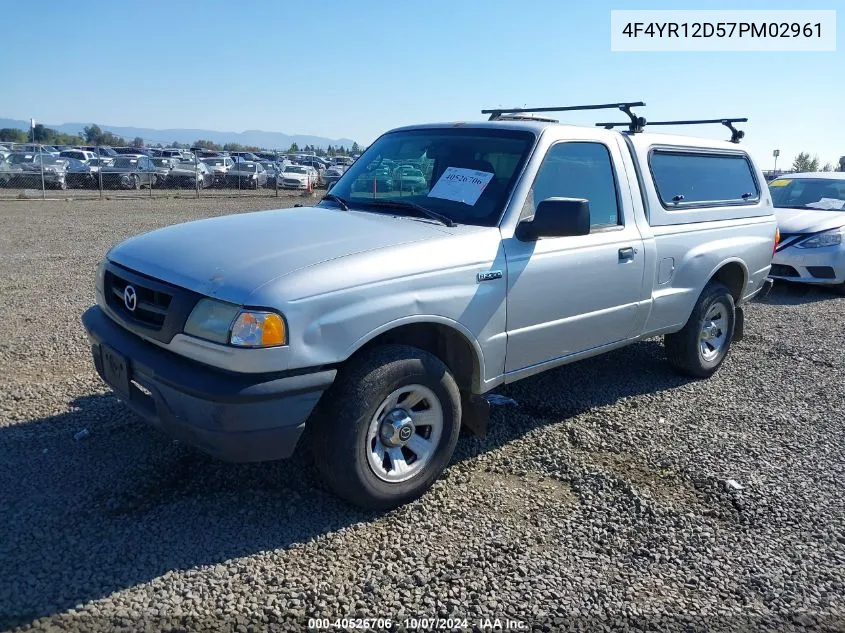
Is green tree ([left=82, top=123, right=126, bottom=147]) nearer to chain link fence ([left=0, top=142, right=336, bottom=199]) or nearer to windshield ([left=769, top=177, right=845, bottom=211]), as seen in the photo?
chain link fence ([left=0, top=142, right=336, bottom=199])

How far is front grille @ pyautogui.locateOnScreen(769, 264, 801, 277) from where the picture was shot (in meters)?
9.64

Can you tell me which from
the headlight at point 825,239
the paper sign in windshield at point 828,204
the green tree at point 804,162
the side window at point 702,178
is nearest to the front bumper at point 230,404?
the side window at point 702,178

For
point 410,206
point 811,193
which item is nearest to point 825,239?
point 811,193

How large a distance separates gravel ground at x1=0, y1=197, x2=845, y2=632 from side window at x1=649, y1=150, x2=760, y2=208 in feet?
5.11

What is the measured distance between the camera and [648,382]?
574 cm

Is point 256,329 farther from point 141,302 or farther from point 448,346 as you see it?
point 448,346

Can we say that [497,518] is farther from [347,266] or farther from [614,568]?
[347,266]

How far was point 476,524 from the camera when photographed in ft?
11.5

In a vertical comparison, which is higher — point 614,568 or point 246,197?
point 246,197

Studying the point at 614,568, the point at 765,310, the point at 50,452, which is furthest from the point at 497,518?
the point at 765,310

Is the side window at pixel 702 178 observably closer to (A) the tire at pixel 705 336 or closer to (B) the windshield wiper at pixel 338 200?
(A) the tire at pixel 705 336

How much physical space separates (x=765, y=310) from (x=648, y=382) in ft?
12.8

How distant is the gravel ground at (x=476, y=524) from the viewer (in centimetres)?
288

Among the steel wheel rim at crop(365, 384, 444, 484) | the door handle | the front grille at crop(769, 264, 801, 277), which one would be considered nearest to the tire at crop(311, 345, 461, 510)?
the steel wheel rim at crop(365, 384, 444, 484)
